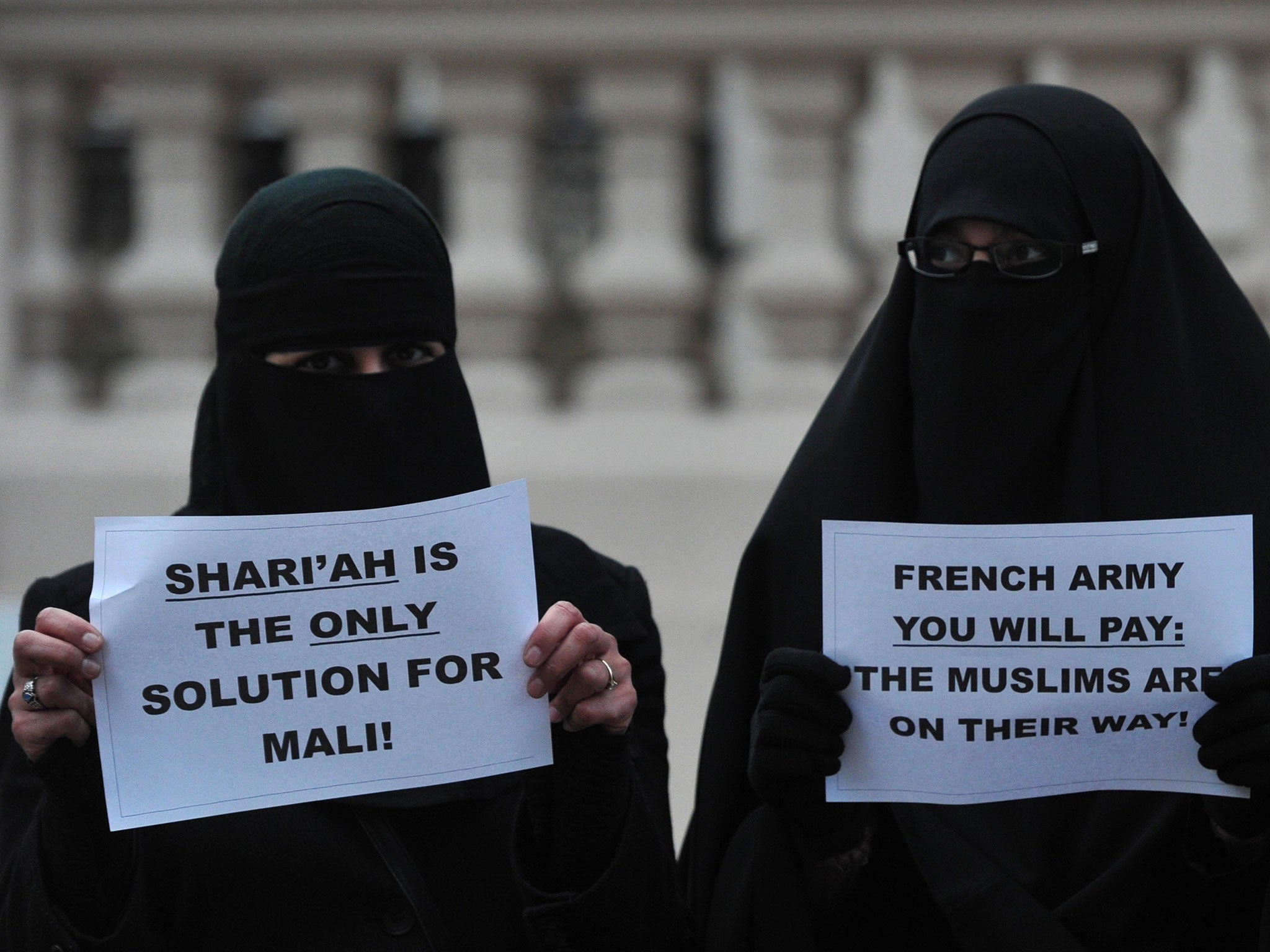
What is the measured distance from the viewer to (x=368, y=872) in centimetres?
206

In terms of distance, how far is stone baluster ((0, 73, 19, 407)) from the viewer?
4715mm

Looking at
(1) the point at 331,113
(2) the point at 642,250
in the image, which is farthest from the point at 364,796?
(1) the point at 331,113

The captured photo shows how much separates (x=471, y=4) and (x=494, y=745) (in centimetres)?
305

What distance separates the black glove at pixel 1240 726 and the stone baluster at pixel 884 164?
2579 millimetres

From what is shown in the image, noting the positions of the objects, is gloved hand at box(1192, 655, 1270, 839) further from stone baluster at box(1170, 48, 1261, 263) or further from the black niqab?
stone baluster at box(1170, 48, 1261, 263)

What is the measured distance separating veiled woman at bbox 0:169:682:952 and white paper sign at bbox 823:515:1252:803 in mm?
302

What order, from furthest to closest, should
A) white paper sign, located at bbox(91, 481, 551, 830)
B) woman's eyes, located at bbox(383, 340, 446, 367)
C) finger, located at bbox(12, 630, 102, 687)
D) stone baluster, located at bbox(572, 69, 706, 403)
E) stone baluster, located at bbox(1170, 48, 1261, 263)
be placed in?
1. stone baluster, located at bbox(572, 69, 706, 403)
2. stone baluster, located at bbox(1170, 48, 1261, 263)
3. woman's eyes, located at bbox(383, 340, 446, 367)
4. white paper sign, located at bbox(91, 481, 551, 830)
5. finger, located at bbox(12, 630, 102, 687)

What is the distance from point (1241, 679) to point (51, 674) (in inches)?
53.6

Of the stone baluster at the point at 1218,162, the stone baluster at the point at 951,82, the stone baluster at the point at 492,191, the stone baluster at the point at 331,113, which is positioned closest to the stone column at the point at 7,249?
the stone baluster at the point at 331,113

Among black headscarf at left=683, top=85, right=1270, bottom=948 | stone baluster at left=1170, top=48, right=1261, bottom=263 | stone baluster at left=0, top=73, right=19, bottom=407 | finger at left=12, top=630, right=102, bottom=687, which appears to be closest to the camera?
finger at left=12, top=630, right=102, bottom=687

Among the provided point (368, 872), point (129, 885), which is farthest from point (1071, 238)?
point (129, 885)

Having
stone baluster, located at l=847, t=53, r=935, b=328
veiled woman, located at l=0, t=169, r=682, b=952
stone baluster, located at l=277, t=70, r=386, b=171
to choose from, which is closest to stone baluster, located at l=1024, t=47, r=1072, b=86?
stone baluster, located at l=847, t=53, r=935, b=328

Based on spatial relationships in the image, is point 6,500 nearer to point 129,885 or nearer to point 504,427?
point 504,427

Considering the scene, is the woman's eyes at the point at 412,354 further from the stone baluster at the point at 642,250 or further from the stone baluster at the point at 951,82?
the stone baluster at the point at 951,82
